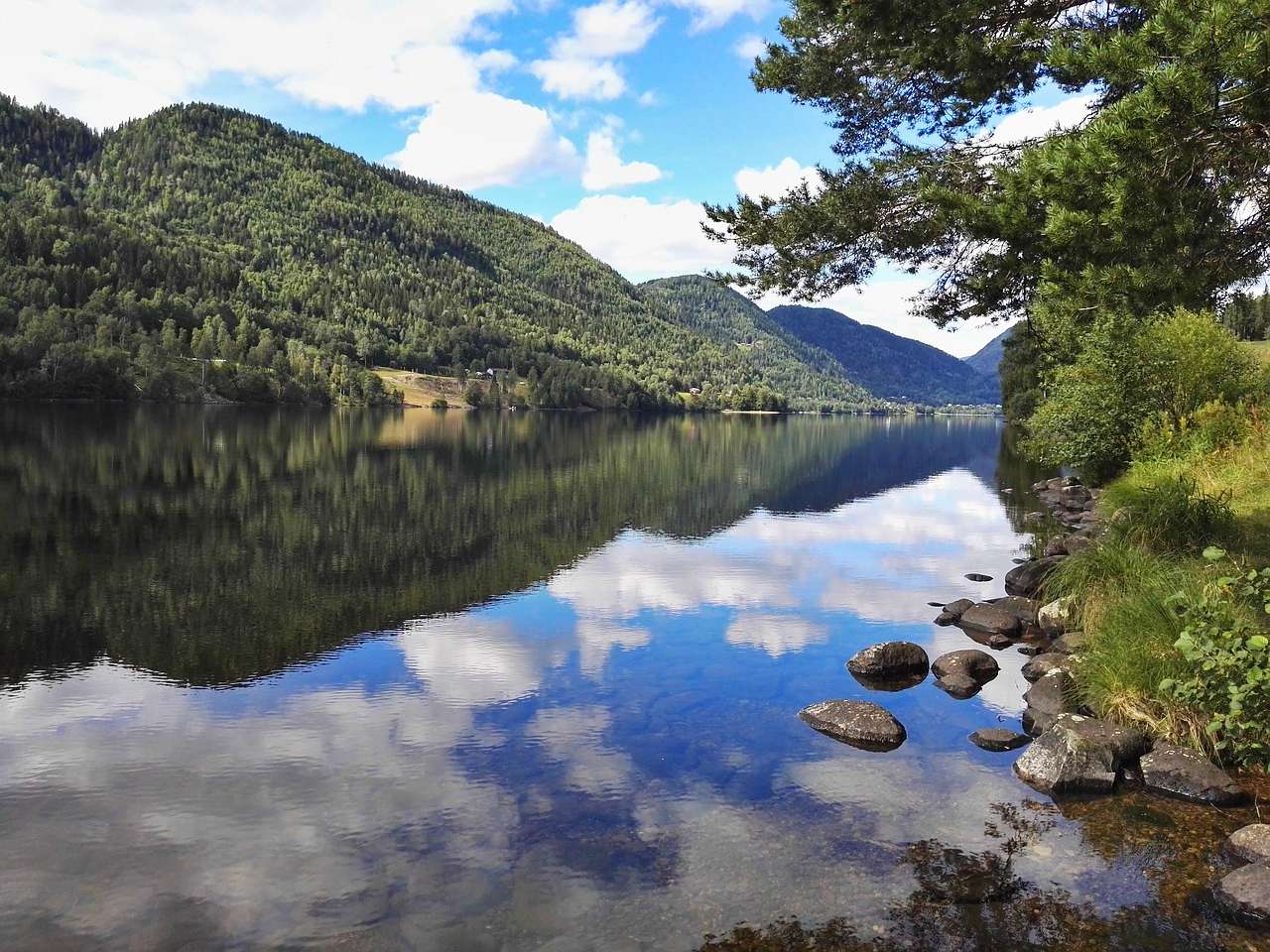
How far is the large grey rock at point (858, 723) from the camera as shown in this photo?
1435 centimetres

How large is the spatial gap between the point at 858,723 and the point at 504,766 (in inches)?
240

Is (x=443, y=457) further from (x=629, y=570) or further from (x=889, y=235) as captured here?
(x=889, y=235)

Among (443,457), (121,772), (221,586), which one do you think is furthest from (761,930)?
(443,457)

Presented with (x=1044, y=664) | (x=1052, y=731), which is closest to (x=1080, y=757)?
(x=1052, y=731)

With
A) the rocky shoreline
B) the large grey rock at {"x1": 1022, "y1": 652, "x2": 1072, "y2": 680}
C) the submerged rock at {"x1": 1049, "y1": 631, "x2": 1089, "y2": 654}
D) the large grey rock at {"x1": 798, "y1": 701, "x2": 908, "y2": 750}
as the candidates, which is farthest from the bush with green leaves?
the large grey rock at {"x1": 798, "y1": 701, "x2": 908, "y2": 750}

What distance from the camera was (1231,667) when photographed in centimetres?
1084

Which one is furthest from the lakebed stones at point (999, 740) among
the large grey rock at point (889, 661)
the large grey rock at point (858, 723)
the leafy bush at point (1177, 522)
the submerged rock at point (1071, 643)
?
the leafy bush at point (1177, 522)

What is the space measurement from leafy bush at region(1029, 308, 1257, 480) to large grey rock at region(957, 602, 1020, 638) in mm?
17744

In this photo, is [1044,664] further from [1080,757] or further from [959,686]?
[1080,757]

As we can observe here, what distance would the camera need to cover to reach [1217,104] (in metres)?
10.5

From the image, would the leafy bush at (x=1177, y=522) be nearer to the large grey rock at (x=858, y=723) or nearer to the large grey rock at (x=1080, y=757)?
the large grey rock at (x=1080, y=757)

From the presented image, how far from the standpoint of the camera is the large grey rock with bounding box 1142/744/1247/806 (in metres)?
11.4

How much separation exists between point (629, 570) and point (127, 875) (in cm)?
2121

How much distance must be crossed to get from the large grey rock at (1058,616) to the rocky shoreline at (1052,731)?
3 centimetres
